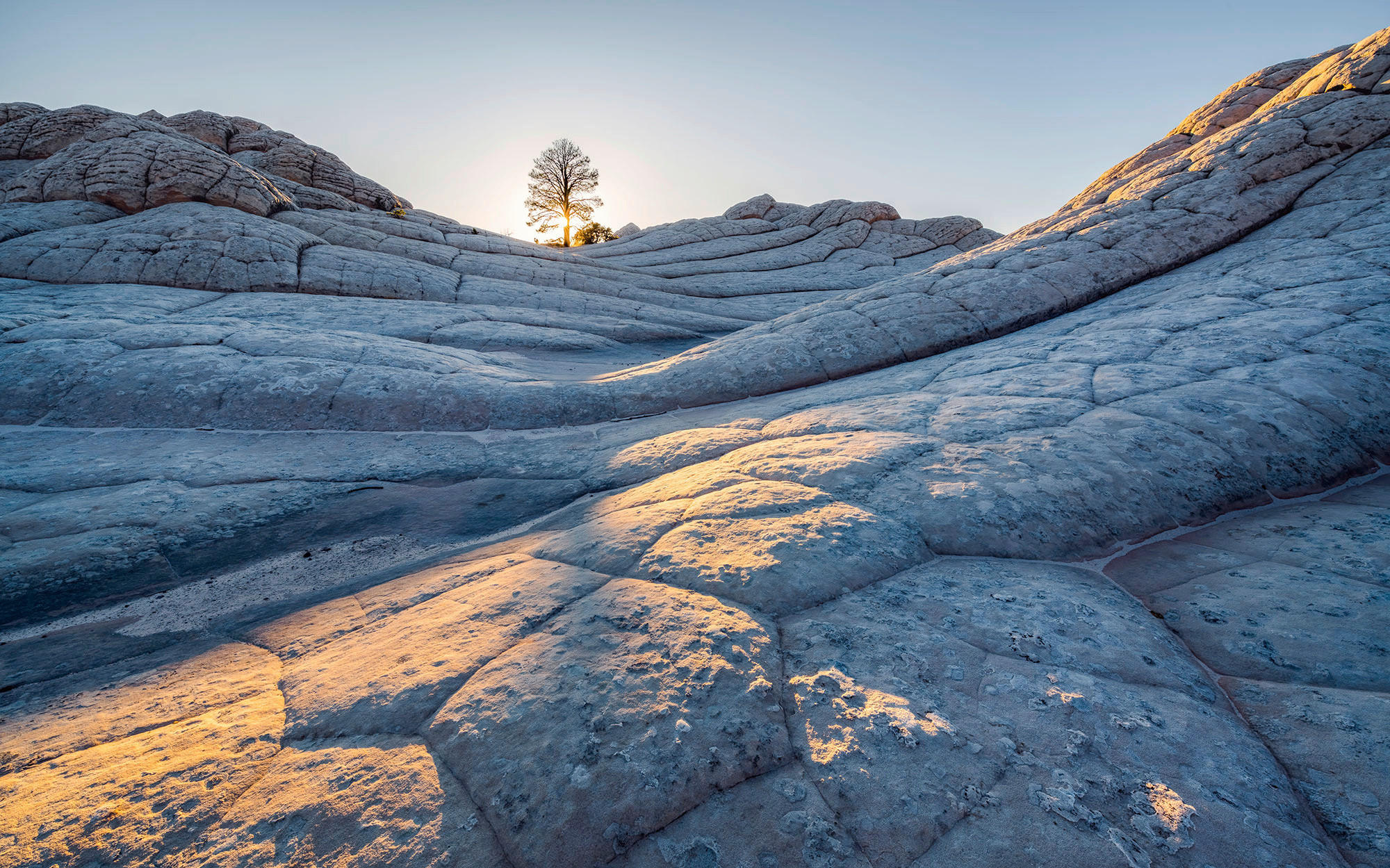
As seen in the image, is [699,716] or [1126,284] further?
[1126,284]

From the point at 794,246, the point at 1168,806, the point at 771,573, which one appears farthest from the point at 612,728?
the point at 794,246

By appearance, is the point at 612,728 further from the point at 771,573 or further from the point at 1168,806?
the point at 1168,806

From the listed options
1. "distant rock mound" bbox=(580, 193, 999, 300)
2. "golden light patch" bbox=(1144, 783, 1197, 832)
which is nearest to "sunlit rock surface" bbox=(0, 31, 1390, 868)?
"golden light patch" bbox=(1144, 783, 1197, 832)

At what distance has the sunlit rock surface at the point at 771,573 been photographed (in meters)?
0.98

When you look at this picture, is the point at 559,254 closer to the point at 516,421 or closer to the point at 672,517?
the point at 516,421

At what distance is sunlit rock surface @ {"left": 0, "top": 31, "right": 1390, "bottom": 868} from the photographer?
0.98 meters

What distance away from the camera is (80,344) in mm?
3975

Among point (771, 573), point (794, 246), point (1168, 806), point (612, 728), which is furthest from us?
point (794, 246)

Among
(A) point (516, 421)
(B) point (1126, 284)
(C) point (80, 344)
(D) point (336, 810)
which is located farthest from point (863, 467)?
(C) point (80, 344)

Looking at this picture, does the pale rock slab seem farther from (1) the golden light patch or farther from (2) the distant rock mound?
(2) the distant rock mound

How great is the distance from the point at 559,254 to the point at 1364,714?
42.6 ft

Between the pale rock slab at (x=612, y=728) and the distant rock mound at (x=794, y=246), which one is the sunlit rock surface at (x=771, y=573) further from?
the distant rock mound at (x=794, y=246)

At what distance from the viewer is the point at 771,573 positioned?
1.61 meters

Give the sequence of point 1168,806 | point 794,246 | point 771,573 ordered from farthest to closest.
Result: 1. point 794,246
2. point 771,573
3. point 1168,806
